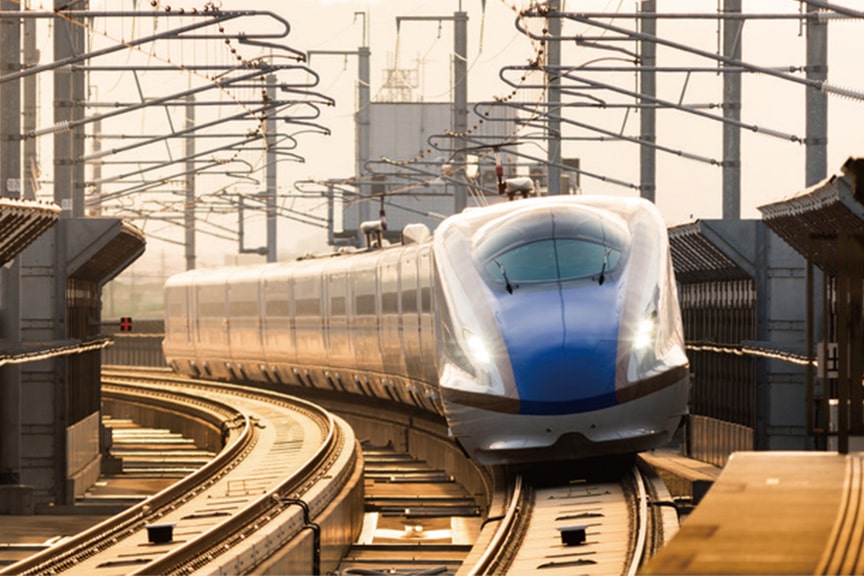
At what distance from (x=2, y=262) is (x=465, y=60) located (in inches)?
998

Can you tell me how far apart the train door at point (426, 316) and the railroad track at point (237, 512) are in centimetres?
157

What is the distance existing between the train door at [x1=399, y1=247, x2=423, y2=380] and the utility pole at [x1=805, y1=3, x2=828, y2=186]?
5.82m

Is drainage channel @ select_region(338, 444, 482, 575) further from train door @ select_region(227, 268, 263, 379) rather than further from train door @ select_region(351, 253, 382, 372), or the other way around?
train door @ select_region(227, 268, 263, 379)

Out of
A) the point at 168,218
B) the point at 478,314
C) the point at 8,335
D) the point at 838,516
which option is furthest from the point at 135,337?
the point at 838,516

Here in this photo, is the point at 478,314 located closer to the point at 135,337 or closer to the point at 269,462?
the point at 269,462

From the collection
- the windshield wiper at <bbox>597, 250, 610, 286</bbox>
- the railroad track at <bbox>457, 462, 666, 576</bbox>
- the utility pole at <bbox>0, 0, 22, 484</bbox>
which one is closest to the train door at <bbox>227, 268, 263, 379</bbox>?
the utility pole at <bbox>0, 0, 22, 484</bbox>

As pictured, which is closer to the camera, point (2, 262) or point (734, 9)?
point (2, 262)

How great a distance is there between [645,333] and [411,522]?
22.4 feet

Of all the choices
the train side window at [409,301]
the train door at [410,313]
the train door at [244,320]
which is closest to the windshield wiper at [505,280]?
the train door at [410,313]

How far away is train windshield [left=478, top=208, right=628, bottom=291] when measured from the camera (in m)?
20.8

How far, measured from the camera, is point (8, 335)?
103 feet

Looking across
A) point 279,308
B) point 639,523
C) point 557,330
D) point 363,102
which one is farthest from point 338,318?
point 363,102

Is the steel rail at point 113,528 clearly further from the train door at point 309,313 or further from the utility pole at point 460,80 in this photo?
the utility pole at point 460,80

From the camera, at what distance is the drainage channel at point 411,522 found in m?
21.0
